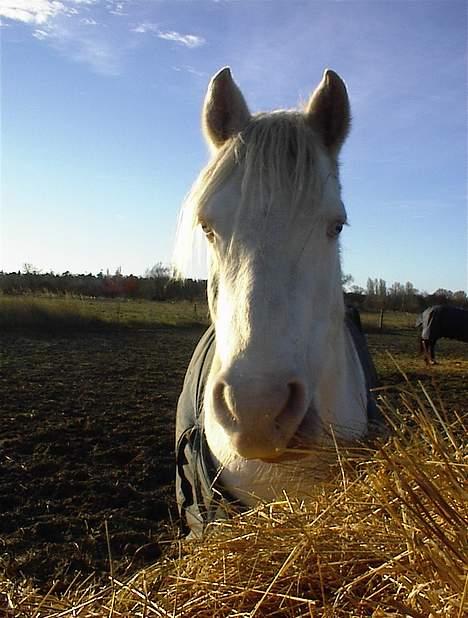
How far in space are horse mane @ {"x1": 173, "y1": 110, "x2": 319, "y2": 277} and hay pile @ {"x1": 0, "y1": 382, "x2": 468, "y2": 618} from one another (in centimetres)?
101

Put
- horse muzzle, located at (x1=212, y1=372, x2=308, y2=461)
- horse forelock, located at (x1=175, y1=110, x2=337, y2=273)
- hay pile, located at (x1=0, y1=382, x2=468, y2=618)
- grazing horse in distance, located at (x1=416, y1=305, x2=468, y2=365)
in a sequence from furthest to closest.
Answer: grazing horse in distance, located at (x1=416, y1=305, x2=468, y2=365), horse forelock, located at (x1=175, y1=110, x2=337, y2=273), horse muzzle, located at (x1=212, y1=372, x2=308, y2=461), hay pile, located at (x1=0, y1=382, x2=468, y2=618)

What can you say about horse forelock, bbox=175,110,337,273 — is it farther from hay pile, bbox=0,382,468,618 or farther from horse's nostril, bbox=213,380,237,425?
hay pile, bbox=0,382,468,618

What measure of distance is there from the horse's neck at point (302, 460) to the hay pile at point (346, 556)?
0.30m

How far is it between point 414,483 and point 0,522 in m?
4.43

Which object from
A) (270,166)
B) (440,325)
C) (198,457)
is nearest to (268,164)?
(270,166)

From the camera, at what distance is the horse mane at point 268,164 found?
2.17 m

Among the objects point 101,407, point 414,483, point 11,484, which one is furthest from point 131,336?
point 414,483

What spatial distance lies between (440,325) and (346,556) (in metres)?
16.9

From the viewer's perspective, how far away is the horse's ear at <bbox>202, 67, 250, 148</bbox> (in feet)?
8.46

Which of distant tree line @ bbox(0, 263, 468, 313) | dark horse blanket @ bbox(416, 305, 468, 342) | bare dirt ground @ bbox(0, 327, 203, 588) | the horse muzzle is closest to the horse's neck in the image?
the horse muzzle

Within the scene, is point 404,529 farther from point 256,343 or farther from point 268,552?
point 256,343

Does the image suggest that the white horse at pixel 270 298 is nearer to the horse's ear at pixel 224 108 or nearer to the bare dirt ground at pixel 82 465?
the horse's ear at pixel 224 108

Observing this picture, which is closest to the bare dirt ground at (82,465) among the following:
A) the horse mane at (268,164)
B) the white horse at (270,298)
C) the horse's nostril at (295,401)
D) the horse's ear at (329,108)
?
the white horse at (270,298)

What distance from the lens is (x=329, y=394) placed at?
248cm
